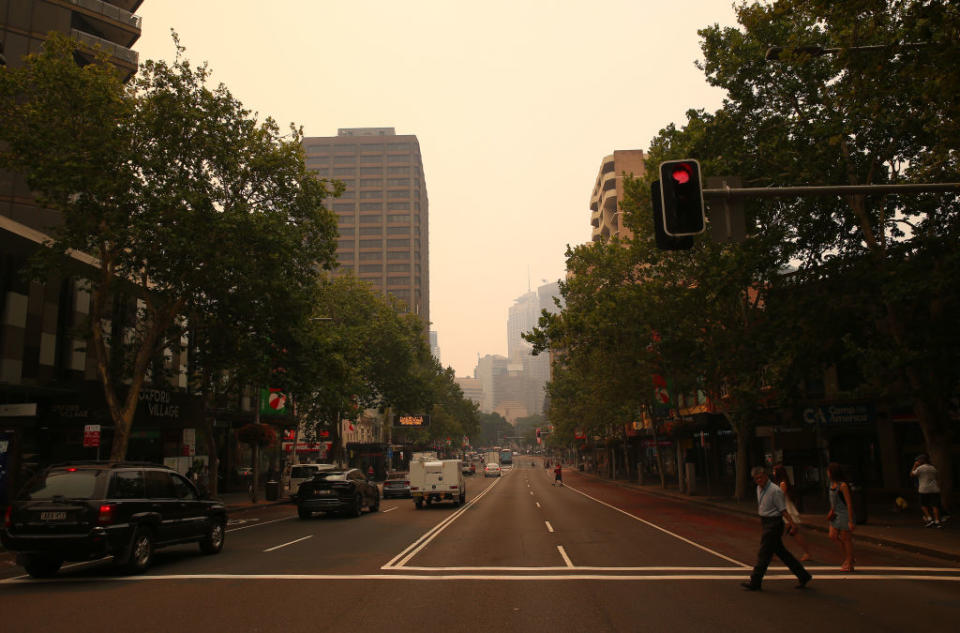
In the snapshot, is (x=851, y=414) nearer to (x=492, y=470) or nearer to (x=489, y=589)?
(x=489, y=589)

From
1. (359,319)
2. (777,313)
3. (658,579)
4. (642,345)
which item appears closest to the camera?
(658,579)

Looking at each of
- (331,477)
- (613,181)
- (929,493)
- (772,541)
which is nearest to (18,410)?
(331,477)

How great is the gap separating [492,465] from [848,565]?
2557 inches

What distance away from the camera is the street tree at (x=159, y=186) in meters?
19.1

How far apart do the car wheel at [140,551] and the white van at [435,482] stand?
1637 centimetres

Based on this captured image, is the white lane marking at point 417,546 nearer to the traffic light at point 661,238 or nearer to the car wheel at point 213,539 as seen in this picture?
the car wheel at point 213,539

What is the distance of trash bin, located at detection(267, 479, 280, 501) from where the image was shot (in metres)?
32.0

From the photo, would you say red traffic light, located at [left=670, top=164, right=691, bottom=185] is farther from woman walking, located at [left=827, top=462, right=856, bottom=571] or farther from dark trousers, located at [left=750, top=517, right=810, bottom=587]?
woman walking, located at [left=827, top=462, right=856, bottom=571]

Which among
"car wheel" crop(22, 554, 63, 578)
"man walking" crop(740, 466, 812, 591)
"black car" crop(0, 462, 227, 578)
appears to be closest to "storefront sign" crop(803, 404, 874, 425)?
"man walking" crop(740, 466, 812, 591)

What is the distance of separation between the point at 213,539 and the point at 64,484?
141 inches

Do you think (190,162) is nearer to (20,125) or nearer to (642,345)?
(20,125)

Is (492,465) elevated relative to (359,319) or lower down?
lower down

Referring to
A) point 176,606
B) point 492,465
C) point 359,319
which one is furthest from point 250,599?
point 492,465

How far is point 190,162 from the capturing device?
822 inches
